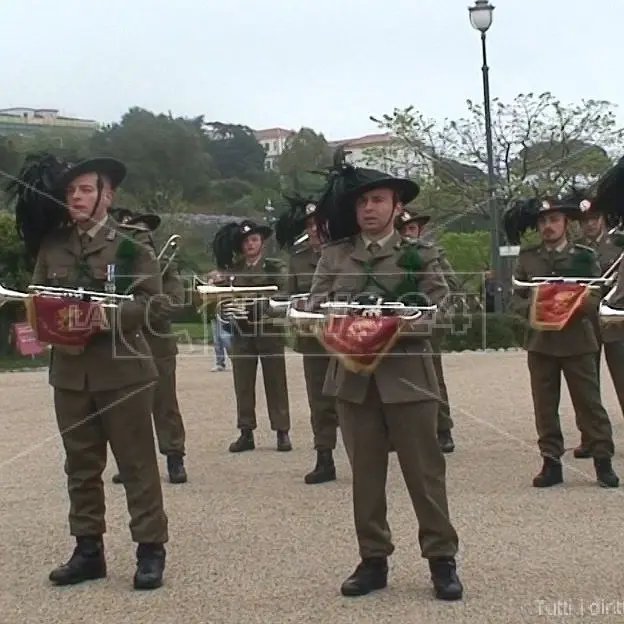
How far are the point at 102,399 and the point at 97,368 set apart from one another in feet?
0.51

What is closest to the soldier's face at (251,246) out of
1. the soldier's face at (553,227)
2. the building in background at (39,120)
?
the soldier's face at (553,227)

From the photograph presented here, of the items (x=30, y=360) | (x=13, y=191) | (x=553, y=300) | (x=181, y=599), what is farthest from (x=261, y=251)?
(x=30, y=360)

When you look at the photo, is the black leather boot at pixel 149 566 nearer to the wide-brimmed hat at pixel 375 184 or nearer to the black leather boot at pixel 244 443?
the wide-brimmed hat at pixel 375 184

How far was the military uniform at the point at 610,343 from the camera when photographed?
805 centimetres

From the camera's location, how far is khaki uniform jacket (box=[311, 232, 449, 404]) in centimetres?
534

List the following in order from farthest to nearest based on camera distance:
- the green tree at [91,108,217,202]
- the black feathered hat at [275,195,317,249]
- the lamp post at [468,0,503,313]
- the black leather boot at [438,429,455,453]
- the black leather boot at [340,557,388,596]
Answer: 1. the green tree at [91,108,217,202]
2. the lamp post at [468,0,503,313]
3. the black feathered hat at [275,195,317,249]
4. the black leather boot at [438,429,455,453]
5. the black leather boot at [340,557,388,596]

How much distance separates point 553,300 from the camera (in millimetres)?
7484

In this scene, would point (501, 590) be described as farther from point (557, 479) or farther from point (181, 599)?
point (557, 479)

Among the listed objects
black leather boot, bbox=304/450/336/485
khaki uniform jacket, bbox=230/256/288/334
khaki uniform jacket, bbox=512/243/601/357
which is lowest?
black leather boot, bbox=304/450/336/485

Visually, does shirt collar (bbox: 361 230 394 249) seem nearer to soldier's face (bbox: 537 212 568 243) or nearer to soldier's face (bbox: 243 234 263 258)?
soldier's face (bbox: 537 212 568 243)

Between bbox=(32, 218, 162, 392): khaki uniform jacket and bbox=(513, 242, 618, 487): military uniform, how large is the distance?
298 cm

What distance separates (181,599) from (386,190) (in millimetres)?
2163

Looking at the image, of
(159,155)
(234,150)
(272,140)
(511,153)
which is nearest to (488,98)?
(511,153)

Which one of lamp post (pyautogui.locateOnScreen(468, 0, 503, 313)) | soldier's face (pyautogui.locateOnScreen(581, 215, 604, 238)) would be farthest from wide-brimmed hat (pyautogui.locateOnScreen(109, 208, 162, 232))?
lamp post (pyautogui.locateOnScreen(468, 0, 503, 313))
